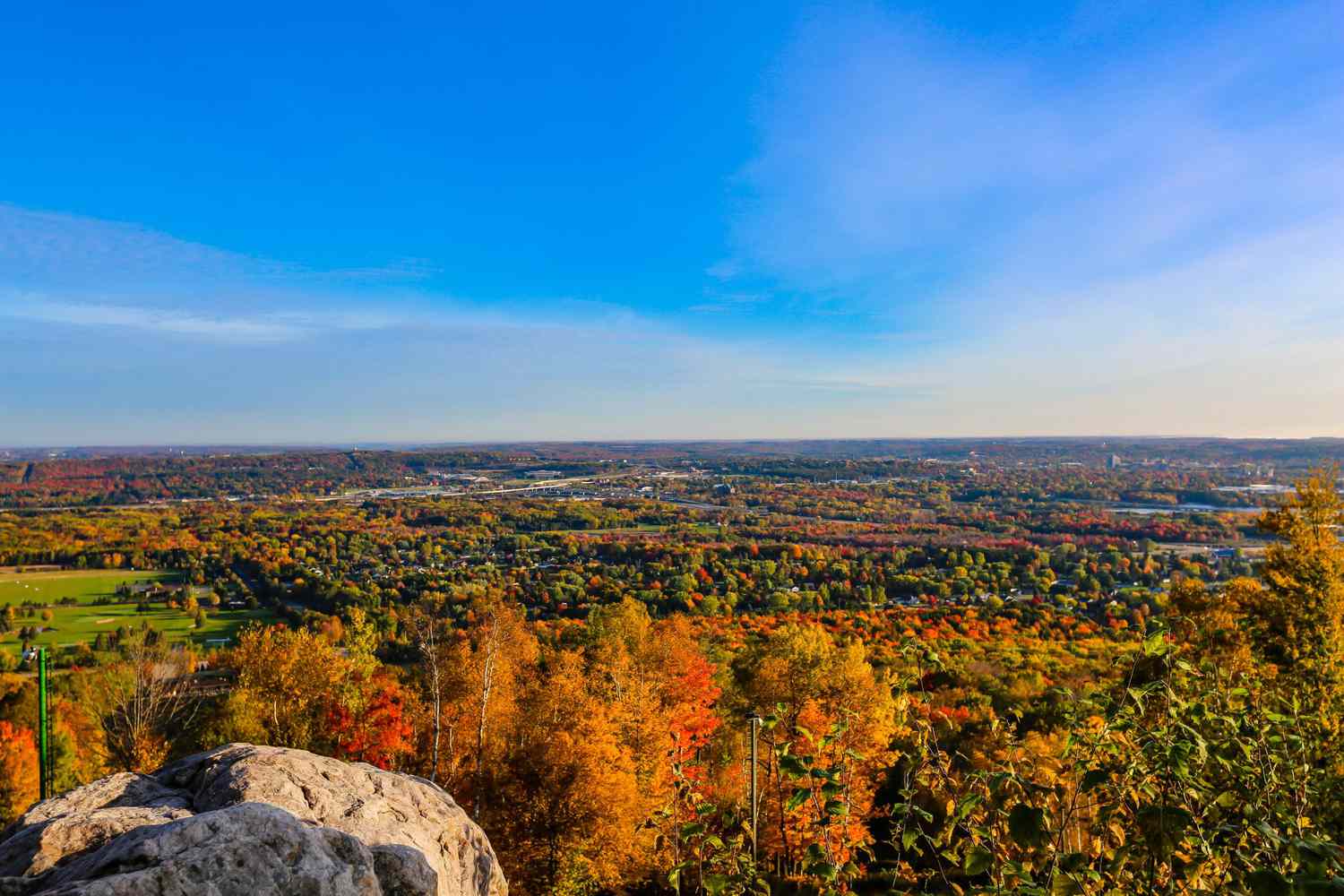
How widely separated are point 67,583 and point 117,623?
2730 cm

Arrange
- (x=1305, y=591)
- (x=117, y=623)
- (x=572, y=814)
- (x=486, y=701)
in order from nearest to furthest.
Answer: (x=1305, y=591) → (x=572, y=814) → (x=486, y=701) → (x=117, y=623)

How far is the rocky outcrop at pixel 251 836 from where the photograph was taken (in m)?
3.63

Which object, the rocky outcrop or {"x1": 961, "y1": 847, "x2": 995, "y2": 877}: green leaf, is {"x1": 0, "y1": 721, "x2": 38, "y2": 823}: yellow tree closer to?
the rocky outcrop

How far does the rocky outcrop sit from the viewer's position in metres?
3.63

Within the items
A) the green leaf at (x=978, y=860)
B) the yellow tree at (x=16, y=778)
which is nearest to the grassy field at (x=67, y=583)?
the yellow tree at (x=16, y=778)

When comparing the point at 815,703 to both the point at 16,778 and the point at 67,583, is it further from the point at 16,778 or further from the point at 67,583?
the point at 67,583

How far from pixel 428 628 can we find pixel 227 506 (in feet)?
495

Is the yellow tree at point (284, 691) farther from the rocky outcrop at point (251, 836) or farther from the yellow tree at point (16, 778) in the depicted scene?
the rocky outcrop at point (251, 836)

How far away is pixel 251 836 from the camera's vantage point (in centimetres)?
382

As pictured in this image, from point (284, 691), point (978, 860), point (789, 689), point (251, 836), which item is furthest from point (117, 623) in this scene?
point (978, 860)

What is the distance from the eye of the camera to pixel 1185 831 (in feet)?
8.11

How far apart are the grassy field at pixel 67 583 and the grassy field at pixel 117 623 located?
620 centimetres

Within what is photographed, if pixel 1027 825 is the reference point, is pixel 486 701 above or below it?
below

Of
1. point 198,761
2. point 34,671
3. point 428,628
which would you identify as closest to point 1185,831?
point 198,761
